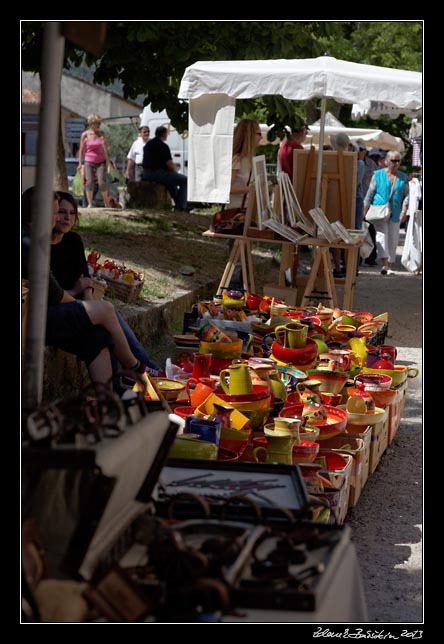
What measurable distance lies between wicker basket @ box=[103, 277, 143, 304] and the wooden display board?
7.86ft

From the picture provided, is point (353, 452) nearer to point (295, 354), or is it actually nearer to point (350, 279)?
point (295, 354)

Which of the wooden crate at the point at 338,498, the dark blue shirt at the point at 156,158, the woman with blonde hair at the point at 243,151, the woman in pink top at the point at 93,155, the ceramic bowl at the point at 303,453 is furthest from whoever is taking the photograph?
the woman in pink top at the point at 93,155

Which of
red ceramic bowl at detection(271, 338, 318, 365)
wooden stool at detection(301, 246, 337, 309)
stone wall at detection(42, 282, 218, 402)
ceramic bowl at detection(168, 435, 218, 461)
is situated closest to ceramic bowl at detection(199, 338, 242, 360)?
red ceramic bowl at detection(271, 338, 318, 365)

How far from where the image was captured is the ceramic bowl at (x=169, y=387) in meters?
4.61

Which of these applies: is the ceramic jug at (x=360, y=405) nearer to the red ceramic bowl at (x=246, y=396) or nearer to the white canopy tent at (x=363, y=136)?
the red ceramic bowl at (x=246, y=396)

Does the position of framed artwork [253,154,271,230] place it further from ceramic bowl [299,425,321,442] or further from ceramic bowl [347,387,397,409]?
ceramic bowl [299,425,321,442]

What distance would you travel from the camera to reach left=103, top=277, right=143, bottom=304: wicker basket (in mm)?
7336

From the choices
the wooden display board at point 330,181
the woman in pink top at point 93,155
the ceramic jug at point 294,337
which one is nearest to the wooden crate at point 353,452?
the ceramic jug at point 294,337

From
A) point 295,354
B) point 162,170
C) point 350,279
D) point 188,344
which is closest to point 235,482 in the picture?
point 295,354

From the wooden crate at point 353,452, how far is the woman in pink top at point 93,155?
11.3 metres

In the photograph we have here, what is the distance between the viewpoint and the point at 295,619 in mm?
2002

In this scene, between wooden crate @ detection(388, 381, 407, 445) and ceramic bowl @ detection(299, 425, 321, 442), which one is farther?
wooden crate @ detection(388, 381, 407, 445)

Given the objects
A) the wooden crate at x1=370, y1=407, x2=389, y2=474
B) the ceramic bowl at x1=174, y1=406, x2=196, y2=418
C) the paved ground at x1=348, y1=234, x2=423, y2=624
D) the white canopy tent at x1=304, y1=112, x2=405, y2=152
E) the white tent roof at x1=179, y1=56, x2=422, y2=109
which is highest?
the white tent roof at x1=179, y1=56, x2=422, y2=109

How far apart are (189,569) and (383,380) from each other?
11.1 feet
